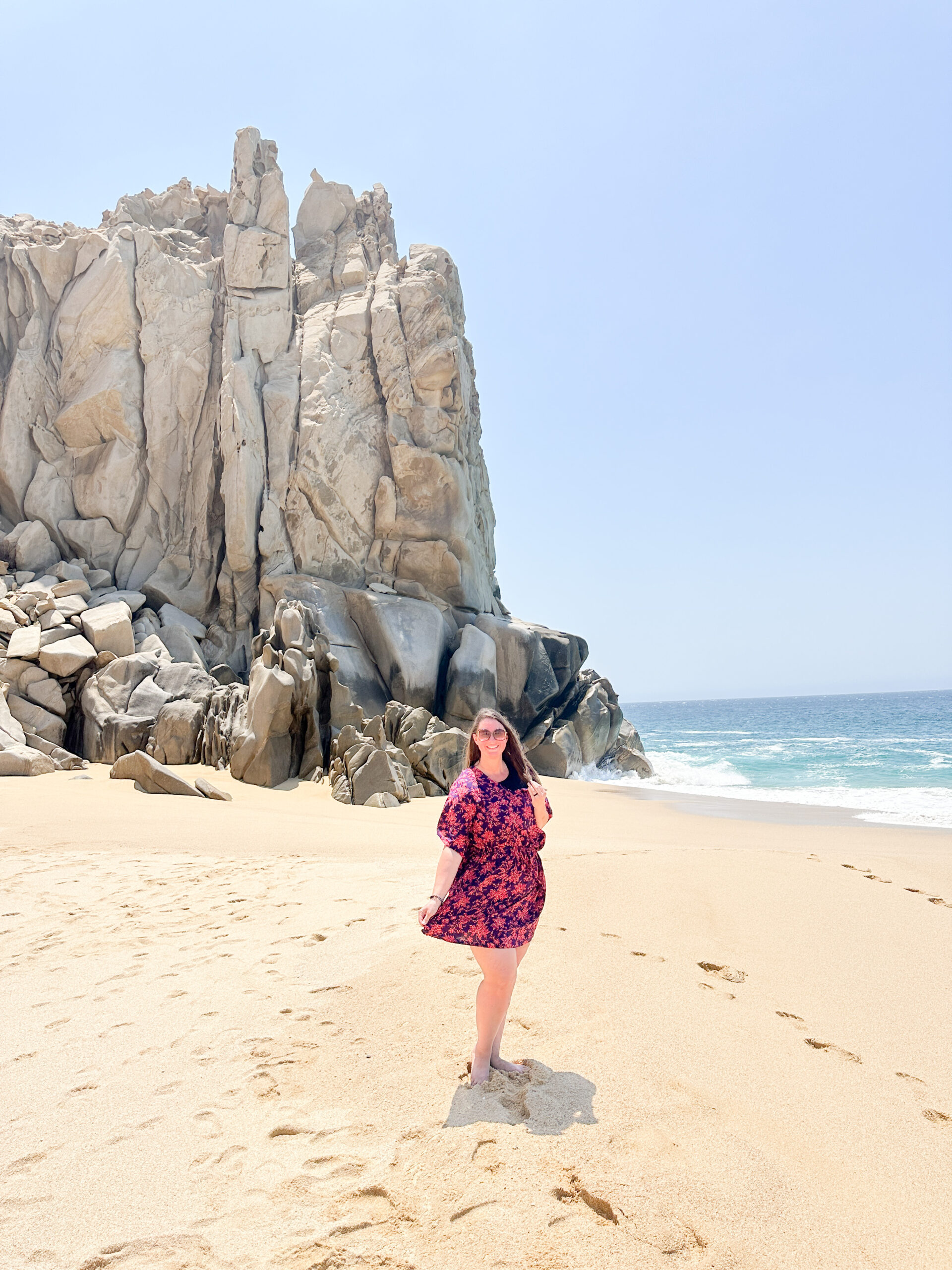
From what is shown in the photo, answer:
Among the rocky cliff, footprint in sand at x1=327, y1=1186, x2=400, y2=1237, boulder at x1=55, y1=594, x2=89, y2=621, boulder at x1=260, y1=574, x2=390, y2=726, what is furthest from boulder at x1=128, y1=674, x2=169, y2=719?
footprint in sand at x1=327, y1=1186, x2=400, y2=1237

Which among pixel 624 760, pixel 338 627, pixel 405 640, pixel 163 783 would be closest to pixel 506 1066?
pixel 163 783

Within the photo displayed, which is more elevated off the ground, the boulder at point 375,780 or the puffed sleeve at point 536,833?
the puffed sleeve at point 536,833

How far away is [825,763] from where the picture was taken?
28.3 metres

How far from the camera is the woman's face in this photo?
3166 millimetres

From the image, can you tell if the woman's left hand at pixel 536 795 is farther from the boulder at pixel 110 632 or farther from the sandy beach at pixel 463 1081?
→ the boulder at pixel 110 632

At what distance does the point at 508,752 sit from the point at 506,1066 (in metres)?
1.27

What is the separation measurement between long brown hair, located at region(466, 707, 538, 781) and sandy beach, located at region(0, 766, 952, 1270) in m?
1.21

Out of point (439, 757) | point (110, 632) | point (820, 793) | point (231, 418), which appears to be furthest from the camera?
point (231, 418)

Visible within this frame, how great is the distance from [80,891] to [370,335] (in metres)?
21.4

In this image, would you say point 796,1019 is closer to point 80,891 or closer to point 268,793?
point 80,891

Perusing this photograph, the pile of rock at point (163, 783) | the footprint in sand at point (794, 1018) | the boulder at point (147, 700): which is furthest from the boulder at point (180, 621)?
the footprint in sand at point (794, 1018)

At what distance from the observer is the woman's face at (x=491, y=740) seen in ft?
10.4

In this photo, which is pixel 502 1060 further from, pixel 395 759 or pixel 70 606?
pixel 70 606

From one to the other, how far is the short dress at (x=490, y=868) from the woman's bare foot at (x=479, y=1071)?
429 millimetres
